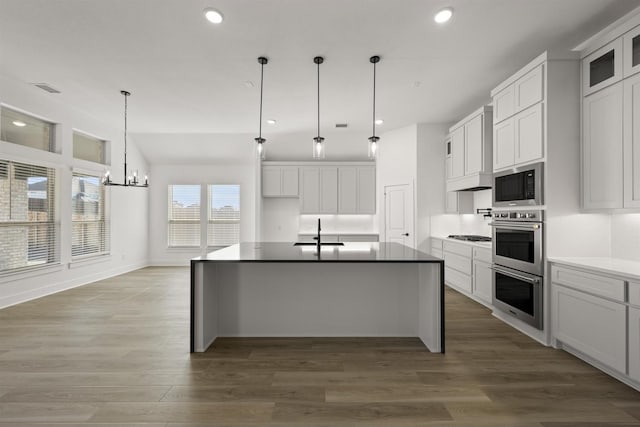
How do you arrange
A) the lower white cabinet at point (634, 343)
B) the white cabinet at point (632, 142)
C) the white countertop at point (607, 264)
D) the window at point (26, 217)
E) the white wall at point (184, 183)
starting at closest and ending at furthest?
the lower white cabinet at point (634, 343)
the white countertop at point (607, 264)
the white cabinet at point (632, 142)
the window at point (26, 217)
the white wall at point (184, 183)

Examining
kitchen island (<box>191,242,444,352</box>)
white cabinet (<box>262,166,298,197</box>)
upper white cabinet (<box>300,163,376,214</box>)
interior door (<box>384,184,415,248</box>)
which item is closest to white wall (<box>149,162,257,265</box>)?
white cabinet (<box>262,166,298,197</box>)

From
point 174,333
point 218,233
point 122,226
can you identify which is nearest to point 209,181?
point 218,233

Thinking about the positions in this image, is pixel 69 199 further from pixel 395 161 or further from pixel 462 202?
pixel 462 202

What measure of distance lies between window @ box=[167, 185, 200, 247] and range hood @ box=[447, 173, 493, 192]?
19.0 feet

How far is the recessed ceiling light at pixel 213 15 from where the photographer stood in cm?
275

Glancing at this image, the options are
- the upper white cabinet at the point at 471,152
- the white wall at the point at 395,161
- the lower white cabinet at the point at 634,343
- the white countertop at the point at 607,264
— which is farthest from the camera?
the white wall at the point at 395,161

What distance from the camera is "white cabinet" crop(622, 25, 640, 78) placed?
2.53 metres

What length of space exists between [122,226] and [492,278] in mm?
6932

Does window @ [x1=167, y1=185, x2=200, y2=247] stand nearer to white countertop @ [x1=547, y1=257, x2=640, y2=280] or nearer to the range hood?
the range hood

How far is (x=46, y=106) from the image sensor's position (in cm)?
493


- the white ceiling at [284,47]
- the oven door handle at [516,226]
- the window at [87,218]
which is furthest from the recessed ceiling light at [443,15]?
the window at [87,218]

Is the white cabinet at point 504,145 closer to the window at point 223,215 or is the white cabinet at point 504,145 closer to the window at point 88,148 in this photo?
the window at point 223,215

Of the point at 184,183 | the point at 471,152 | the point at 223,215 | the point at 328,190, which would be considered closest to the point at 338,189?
the point at 328,190

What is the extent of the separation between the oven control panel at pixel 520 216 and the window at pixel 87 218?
657 centimetres
